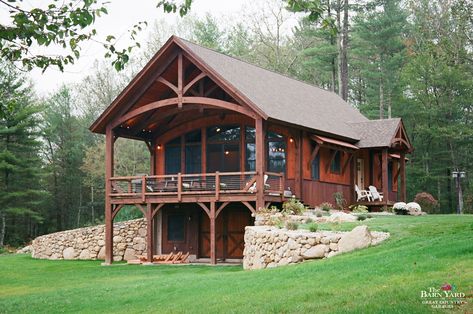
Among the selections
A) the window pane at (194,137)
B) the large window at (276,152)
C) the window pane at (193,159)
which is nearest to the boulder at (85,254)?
the window pane at (193,159)

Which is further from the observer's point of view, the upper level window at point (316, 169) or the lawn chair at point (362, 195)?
the lawn chair at point (362, 195)

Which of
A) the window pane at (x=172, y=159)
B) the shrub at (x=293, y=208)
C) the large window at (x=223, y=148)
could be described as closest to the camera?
the shrub at (x=293, y=208)

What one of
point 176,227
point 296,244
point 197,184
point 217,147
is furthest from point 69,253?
point 296,244

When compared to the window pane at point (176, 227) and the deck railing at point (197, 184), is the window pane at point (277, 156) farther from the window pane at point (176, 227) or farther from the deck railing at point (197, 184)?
the window pane at point (176, 227)

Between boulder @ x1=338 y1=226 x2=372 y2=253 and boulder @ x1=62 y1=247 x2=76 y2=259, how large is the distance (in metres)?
15.2

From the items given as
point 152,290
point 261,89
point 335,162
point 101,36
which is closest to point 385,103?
point 335,162

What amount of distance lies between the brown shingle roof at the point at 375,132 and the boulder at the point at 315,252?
12.1 metres

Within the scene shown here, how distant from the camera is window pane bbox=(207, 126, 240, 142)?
2620 cm

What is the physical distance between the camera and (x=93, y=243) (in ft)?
91.6

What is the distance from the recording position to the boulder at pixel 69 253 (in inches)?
1109

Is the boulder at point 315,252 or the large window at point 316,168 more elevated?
the large window at point 316,168

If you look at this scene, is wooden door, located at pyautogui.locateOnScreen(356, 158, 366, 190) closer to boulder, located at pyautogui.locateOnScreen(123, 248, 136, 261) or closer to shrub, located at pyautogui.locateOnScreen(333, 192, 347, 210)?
shrub, located at pyautogui.locateOnScreen(333, 192, 347, 210)

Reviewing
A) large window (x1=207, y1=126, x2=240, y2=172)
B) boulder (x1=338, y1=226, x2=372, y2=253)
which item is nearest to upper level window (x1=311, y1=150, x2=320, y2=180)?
large window (x1=207, y1=126, x2=240, y2=172)

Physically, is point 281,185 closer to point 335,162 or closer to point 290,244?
point 335,162
